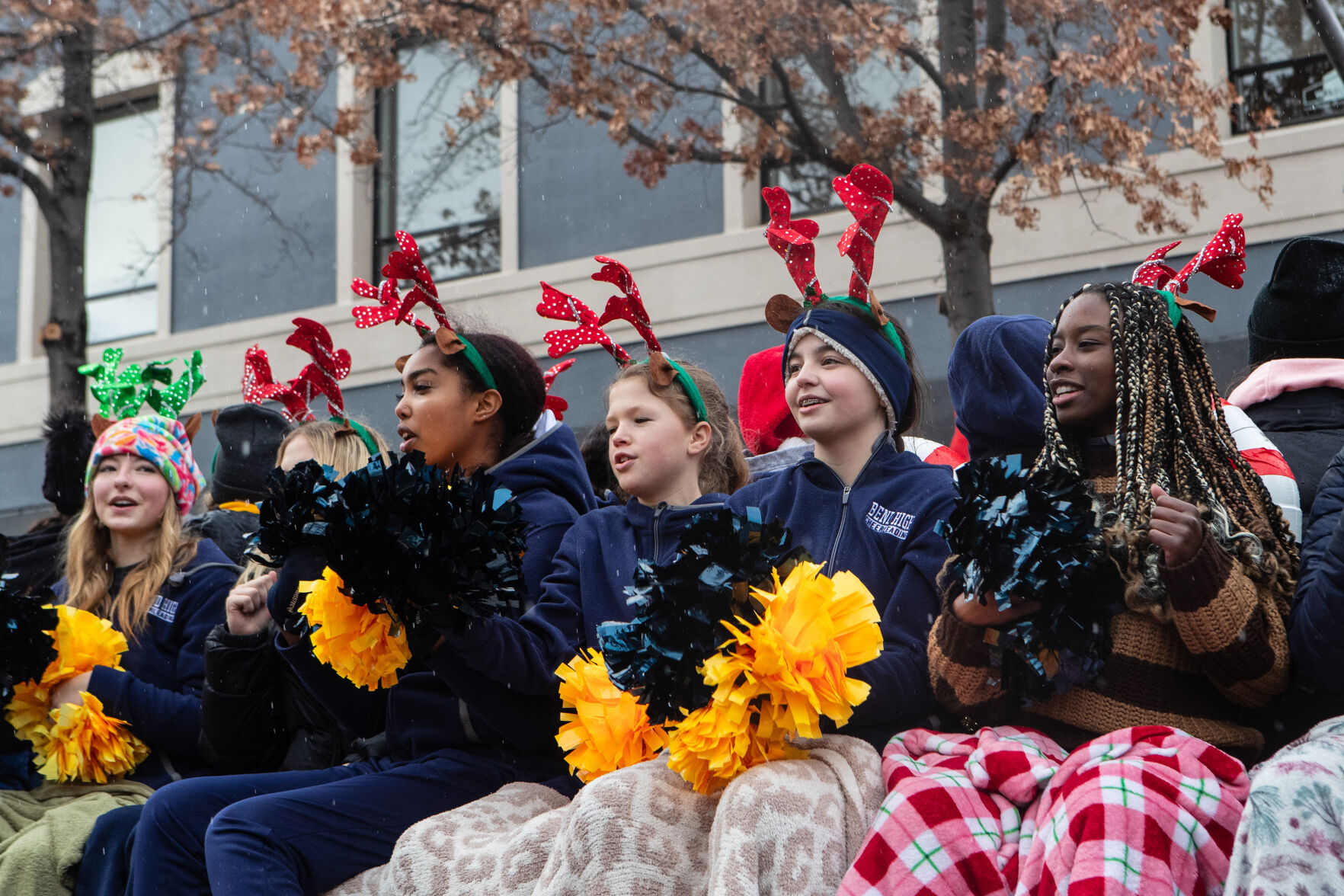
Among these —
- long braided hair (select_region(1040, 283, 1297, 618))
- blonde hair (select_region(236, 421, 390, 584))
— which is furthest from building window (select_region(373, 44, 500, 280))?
long braided hair (select_region(1040, 283, 1297, 618))

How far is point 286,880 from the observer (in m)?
3.32

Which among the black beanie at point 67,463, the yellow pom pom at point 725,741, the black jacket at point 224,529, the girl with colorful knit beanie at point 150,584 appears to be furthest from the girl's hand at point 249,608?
the black beanie at point 67,463

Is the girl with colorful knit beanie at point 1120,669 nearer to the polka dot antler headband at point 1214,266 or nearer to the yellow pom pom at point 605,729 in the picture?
the polka dot antler headband at point 1214,266

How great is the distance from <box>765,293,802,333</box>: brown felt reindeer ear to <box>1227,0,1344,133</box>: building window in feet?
21.1

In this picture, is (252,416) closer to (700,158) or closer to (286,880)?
(286,880)

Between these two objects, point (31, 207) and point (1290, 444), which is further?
point (31, 207)

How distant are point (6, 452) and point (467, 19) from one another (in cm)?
845

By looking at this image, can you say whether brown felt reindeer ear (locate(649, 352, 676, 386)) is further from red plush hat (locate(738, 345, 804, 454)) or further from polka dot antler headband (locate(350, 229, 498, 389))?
red plush hat (locate(738, 345, 804, 454))

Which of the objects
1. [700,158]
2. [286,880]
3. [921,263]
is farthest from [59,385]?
[286,880]

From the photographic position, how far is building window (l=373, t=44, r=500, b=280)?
42.1 feet

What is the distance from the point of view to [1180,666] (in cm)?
293

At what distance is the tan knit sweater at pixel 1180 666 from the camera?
2762 millimetres

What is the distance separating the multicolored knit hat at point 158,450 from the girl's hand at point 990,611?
330cm

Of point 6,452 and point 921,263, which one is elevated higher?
point 921,263
